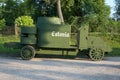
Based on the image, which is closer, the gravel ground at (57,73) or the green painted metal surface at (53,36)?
the gravel ground at (57,73)

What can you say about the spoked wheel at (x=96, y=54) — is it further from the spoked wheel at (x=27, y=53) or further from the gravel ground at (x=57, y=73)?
the gravel ground at (x=57, y=73)

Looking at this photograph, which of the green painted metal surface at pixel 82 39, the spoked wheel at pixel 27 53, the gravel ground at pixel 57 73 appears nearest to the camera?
the gravel ground at pixel 57 73

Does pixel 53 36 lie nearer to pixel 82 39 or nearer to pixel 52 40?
pixel 52 40

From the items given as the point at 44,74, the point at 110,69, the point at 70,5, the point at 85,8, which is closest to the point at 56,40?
the point at 110,69

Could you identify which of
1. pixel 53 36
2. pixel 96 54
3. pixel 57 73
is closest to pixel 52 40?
pixel 53 36

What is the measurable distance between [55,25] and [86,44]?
186 cm

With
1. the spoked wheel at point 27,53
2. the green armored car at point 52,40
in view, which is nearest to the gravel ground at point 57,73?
the spoked wheel at point 27,53

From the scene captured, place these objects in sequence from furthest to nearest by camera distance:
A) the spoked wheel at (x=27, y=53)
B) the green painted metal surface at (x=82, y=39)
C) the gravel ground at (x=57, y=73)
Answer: the green painted metal surface at (x=82, y=39) → the spoked wheel at (x=27, y=53) → the gravel ground at (x=57, y=73)

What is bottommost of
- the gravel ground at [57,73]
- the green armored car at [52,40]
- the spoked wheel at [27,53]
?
the gravel ground at [57,73]

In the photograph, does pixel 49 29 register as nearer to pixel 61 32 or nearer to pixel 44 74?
pixel 61 32

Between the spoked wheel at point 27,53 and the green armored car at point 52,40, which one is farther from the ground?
the green armored car at point 52,40

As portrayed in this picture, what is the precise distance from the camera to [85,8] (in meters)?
49.1

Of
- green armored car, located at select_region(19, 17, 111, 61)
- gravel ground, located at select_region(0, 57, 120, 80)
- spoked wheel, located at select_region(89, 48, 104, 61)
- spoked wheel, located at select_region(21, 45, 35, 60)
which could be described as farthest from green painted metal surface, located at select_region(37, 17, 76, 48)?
Answer: gravel ground, located at select_region(0, 57, 120, 80)

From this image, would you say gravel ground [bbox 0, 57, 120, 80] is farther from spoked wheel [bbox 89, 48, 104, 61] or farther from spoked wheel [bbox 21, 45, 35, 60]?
spoked wheel [bbox 89, 48, 104, 61]
